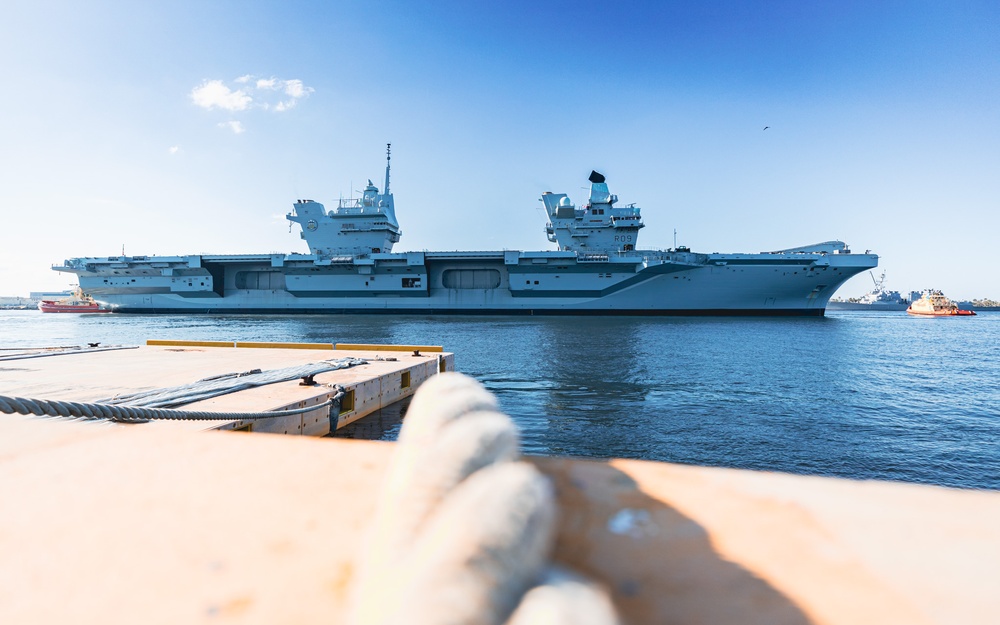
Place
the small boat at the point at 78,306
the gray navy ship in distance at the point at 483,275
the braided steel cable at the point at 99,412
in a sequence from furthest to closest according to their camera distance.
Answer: the small boat at the point at 78,306, the gray navy ship in distance at the point at 483,275, the braided steel cable at the point at 99,412

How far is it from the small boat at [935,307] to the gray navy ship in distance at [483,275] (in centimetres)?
4807

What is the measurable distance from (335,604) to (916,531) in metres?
1.26

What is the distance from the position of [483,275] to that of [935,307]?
2913 inches

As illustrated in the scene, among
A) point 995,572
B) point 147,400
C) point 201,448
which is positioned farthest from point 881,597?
point 147,400

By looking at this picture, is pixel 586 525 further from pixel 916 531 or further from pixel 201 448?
pixel 201 448

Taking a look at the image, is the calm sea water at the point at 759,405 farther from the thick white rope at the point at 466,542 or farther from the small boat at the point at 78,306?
the small boat at the point at 78,306

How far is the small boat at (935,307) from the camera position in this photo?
70.8 meters

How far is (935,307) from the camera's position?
71.7 m

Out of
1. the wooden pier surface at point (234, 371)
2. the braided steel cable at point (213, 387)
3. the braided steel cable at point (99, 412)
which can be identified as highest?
the braided steel cable at point (99, 412)

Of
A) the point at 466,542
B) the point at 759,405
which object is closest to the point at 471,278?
the point at 759,405

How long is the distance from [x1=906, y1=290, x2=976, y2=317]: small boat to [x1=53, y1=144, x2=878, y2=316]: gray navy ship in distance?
158 feet

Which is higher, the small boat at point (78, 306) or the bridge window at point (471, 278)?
the bridge window at point (471, 278)

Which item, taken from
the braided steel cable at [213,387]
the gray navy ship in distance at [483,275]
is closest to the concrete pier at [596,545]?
the braided steel cable at [213,387]

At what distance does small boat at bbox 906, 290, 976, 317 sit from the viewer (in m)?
70.8
